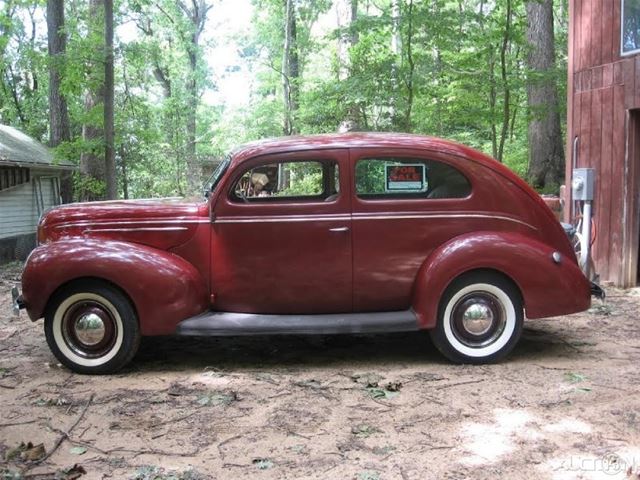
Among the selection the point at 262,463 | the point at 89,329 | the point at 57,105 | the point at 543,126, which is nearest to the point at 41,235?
the point at 89,329

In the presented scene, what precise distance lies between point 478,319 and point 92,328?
3.08 metres

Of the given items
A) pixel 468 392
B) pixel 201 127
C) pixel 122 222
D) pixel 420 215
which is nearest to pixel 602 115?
pixel 420 215

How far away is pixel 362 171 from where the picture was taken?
4.86 metres

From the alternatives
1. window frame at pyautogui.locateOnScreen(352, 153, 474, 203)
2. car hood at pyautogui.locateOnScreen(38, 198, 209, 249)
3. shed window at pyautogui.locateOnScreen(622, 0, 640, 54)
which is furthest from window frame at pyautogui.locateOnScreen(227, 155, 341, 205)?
shed window at pyautogui.locateOnScreen(622, 0, 640, 54)

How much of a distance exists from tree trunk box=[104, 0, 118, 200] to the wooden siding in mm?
3044

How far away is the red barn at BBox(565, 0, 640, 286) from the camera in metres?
7.31

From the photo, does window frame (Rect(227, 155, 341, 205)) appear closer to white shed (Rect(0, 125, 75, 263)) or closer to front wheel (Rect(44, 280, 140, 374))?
front wheel (Rect(44, 280, 140, 374))

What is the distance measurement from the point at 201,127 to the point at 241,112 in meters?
5.63

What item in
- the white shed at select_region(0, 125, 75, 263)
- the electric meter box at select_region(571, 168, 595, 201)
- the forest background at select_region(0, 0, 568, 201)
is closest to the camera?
the electric meter box at select_region(571, 168, 595, 201)

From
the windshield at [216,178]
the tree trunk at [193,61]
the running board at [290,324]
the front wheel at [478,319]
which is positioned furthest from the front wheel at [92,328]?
the tree trunk at [193,61]

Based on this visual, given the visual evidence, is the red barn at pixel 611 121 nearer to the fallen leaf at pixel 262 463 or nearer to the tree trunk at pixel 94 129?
the fallen leaf at pixel 262 463

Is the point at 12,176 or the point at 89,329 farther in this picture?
the point at 12,176

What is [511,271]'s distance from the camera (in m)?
4.66

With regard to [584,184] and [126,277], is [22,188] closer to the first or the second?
[126,277]
